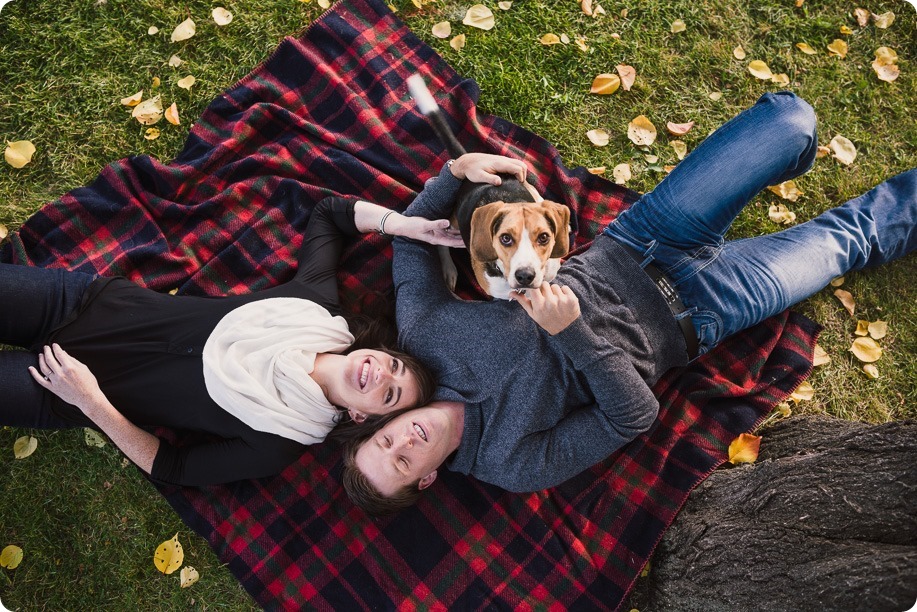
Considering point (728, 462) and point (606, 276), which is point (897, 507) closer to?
point (728, 462)

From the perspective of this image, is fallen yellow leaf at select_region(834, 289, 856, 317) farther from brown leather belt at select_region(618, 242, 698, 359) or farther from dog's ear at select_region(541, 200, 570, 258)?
dog's ear at select_region(541, 200, 570, 258)

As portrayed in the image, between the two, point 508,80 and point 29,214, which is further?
point 508,80

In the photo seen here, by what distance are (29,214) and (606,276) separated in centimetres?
379

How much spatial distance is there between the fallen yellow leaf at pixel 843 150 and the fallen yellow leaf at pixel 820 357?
56.4 inches

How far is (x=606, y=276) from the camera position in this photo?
11.3 ft

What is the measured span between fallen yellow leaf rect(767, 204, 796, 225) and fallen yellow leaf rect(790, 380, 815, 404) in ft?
3.71

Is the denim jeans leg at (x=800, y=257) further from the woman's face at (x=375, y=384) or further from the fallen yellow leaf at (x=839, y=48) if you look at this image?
A: the woman's face at (x=375, y=384)

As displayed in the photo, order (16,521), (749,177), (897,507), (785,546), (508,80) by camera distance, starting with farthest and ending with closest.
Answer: (508,80), (16,521), (749,177), (785,546), (897,507)

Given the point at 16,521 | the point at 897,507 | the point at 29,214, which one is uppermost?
the point at 897,507

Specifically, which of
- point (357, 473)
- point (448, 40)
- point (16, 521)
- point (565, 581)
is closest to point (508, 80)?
point (448, 40)

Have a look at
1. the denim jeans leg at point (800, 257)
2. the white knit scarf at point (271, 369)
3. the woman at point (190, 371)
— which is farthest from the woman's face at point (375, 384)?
the denim jeans leg at point (800, 257)

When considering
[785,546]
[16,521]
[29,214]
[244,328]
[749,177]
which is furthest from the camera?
[29,214]

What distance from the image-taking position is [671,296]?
3465 mm

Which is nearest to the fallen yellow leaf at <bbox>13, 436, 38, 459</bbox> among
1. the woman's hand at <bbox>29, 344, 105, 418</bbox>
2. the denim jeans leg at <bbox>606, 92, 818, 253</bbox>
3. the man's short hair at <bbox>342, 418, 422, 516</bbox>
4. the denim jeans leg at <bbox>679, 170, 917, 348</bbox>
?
the woman's hand at <bbox>29, 344, 105, 418</bbox>
